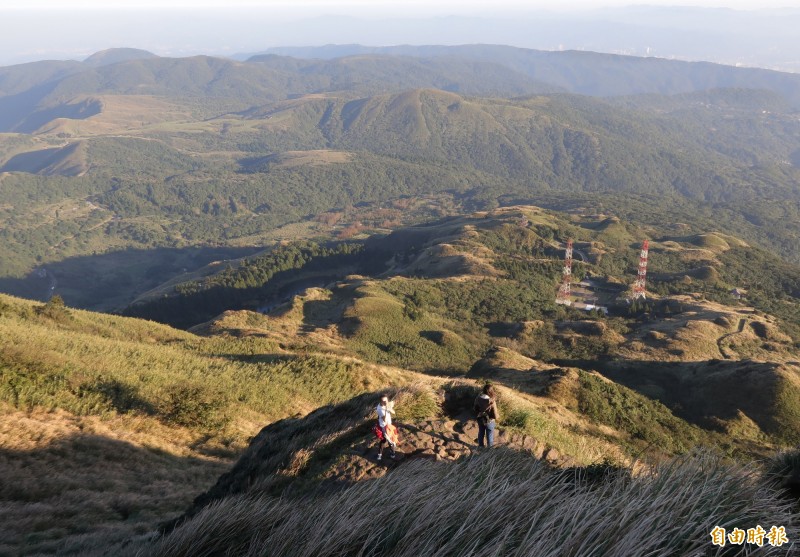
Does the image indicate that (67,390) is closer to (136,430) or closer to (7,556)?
(136,430)

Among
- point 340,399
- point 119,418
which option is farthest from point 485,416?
point 340,399

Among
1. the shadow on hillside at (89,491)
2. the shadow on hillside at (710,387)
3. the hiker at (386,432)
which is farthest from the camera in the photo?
the shadow on hillside at (710,387)

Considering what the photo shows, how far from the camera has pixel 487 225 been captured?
149m

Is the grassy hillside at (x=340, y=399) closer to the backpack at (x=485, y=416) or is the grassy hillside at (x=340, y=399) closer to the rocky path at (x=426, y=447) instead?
the rocky path at (x=426, y=447)

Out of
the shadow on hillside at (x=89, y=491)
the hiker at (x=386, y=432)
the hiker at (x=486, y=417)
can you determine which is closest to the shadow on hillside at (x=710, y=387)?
the hiker at (x=486, y=417)

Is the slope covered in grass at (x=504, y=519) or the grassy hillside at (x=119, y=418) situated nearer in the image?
the slope covered in grass at (x=504, y=519)

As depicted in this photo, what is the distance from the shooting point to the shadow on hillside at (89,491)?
39.1ft

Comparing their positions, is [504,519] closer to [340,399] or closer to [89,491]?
[89,491]

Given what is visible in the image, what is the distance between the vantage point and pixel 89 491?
1589 centimetres

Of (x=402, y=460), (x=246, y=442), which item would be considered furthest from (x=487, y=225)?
(x=402, y=460)

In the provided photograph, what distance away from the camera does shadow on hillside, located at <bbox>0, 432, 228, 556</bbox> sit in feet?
39.1

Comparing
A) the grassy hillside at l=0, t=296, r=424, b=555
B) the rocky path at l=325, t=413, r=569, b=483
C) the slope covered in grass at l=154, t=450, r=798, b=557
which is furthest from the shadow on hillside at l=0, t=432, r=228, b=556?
the slope covered in grass at l=154, t=450, r=798, b=557

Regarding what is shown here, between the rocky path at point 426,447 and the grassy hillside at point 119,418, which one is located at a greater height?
the rocky path at point 426,447

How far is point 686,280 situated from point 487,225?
177ft
